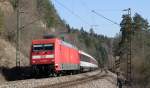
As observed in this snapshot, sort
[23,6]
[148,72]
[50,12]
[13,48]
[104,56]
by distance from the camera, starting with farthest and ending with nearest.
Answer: [104,56], [50,12], [23,6], [148,72], [13,48]

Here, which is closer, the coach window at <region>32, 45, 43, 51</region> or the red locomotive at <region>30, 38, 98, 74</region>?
the red locomotive at <region>30, 38, 98, 74</region>

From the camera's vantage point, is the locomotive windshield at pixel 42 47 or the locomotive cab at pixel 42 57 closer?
the locomotive cab at pixel 42 57

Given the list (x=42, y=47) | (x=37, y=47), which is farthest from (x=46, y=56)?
(x=37, y=47)

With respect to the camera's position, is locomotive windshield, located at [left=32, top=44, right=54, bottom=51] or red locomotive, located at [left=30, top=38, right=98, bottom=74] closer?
red locomotive, located at [left=30, top=38, right=98, bottom=74]

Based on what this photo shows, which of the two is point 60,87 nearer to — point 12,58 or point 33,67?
point 33,67

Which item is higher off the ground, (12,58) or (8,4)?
(8,4)

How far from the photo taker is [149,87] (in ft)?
171

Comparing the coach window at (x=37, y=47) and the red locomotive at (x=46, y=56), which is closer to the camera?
the red locomotive at (x=46, y=56)

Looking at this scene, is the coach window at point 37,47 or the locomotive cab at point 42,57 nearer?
the locomotive cab at point 42,57

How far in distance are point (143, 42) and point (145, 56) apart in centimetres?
2406

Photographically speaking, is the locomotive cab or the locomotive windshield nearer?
the locomotive cab

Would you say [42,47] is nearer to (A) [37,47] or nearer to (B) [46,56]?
(A) [37,47]

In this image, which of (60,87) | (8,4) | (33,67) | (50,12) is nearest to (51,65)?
(33,67)

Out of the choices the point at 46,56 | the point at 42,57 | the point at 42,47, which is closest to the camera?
the point at 42,57
